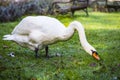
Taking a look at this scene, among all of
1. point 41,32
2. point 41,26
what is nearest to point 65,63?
point 41,32

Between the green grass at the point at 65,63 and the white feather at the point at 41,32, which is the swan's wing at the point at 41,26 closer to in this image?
the white feather at the point at 41,32

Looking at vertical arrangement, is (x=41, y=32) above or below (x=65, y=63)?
above

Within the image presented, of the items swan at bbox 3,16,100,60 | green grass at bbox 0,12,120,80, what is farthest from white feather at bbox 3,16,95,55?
green grass at bbox 0,12,120,80

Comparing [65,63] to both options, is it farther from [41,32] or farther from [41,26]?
[41,26]

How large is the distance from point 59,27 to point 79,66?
3.48 ft

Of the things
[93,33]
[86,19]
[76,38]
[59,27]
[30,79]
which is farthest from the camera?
[86,19]

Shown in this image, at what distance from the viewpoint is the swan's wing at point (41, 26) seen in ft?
30.8

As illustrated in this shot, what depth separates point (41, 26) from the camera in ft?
31.3

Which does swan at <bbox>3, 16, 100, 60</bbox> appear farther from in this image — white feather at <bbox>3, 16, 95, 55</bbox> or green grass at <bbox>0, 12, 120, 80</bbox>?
green grass at <bbox>0, 12, 120, 80</bbox>

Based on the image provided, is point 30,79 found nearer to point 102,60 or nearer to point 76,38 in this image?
point 102,60

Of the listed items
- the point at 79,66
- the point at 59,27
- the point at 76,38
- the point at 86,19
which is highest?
the point at 59,27

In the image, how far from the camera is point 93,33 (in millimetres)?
15109

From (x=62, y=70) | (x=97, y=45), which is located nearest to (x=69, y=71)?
(x=62, y=70)

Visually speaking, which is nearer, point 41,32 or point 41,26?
point 41,32
